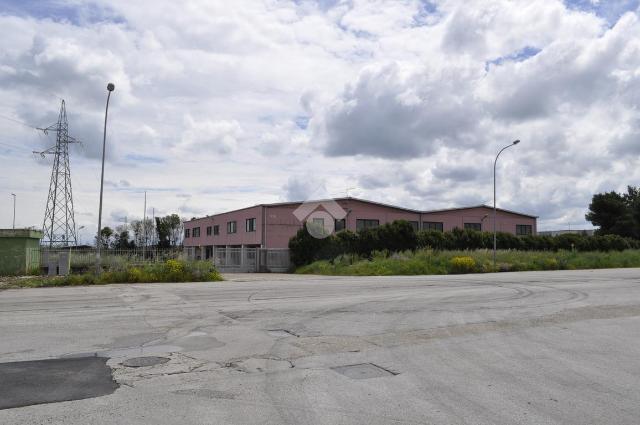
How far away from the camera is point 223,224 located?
65188 mm

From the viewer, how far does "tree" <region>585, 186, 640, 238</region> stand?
77.6 m

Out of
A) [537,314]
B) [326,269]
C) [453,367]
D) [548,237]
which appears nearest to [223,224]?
[326,269]

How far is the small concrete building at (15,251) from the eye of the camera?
2636 cm

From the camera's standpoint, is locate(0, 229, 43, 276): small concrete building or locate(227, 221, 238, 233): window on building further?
locate(227, 221, 238, 233): window on building

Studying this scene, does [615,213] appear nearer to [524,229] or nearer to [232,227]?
[524,229]

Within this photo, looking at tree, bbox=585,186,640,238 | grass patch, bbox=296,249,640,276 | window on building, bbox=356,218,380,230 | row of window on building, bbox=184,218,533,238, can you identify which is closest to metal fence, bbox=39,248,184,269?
grass patch, bbox=296,249,640,276

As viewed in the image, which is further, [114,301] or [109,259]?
[109,259]

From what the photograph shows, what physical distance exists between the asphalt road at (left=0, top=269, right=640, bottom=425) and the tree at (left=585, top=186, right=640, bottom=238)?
72.2 meters

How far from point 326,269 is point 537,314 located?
25574 millimetres

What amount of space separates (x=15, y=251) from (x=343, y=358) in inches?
949

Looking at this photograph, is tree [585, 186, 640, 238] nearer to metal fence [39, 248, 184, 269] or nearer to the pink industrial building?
the pink industrial building

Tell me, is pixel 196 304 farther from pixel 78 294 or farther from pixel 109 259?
pixel 109 259

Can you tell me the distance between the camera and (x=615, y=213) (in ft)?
273

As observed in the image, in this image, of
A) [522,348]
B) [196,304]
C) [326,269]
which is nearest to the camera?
[522,348]
